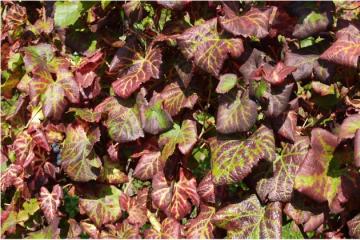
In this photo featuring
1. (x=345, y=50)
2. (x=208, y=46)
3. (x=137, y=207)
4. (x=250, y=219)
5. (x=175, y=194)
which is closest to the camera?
(x=345, y=50)

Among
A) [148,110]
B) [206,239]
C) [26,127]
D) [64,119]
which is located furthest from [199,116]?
[26,127]

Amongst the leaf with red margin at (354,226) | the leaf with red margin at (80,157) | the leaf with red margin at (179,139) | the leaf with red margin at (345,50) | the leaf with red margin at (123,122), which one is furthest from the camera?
→ the leaf with red margin at (80,157)

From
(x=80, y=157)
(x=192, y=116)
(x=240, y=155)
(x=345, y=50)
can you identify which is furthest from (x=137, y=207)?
(x=345, y=50)

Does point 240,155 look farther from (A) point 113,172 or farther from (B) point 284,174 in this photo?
(A) point 113,172

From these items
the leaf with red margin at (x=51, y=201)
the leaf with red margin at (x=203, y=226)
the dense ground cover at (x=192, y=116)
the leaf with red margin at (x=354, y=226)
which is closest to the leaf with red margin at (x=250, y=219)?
the dense ground cover at (x=192, y=116)

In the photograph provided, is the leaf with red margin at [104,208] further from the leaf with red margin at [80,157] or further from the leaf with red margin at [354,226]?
the leaf with red margin at [354,226]

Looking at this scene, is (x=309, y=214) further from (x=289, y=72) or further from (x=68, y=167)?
(x=68, y=167)
